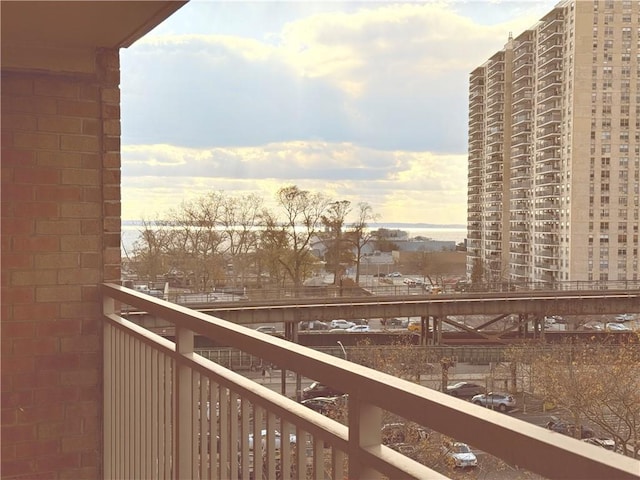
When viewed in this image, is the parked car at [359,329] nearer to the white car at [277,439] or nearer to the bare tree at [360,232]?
the bare tree at [360,232]

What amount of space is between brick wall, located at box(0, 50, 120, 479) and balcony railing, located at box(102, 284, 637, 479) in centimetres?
42

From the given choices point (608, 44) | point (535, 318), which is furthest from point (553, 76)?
point (535, 318)

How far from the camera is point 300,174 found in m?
24.3

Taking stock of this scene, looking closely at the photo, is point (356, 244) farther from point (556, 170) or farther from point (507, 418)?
point (507, 418)

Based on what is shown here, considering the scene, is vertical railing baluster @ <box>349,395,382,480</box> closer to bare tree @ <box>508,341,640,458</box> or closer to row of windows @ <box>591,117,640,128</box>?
bare tree @ <box>508,341,640,458</box>

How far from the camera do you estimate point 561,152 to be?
558 inches

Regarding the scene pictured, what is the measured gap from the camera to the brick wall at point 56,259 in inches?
101

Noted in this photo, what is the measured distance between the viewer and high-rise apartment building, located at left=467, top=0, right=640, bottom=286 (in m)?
13.4

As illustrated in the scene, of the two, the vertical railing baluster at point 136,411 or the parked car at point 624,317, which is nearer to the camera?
the vertical railing baluster at point 136,411

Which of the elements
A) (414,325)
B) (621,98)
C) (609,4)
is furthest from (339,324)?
(609,4)

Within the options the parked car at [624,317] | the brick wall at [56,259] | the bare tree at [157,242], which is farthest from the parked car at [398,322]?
the brick wall at [56,259]

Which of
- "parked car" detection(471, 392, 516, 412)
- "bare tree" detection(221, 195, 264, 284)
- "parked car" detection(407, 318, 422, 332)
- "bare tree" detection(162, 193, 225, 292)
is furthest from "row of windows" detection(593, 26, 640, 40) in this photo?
"parked car" detection(471, 392, 516, 412)

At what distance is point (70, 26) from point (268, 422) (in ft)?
5.85

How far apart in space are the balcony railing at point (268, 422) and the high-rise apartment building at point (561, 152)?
12173 mm
